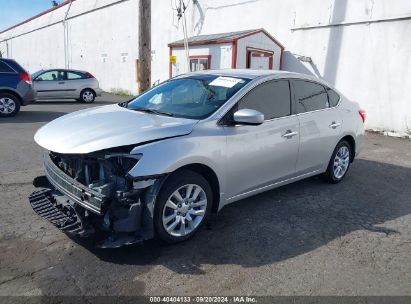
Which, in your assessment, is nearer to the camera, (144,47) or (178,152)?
(178,152)

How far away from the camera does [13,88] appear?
33.9 feet

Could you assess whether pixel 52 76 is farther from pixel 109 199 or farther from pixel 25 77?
pixel 109 199

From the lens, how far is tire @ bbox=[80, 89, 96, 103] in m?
15.2

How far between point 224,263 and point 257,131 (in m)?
1.45

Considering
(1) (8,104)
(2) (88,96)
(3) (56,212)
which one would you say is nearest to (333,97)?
(3) (56,212)

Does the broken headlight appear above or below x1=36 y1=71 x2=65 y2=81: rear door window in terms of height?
below

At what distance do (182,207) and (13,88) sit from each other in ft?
29.0

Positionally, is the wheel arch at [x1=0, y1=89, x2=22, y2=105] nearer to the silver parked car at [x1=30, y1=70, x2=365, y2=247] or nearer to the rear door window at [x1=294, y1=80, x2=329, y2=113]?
the silver parked car at [x1=30, y1=70, x2=365, y2=247]

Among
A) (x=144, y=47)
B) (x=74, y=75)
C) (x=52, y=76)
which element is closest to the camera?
(x=144, y=47)

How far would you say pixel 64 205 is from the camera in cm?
336

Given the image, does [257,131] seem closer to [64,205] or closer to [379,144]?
[64,205]

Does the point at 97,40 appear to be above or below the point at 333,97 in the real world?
above

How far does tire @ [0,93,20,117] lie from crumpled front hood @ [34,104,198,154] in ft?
25.5

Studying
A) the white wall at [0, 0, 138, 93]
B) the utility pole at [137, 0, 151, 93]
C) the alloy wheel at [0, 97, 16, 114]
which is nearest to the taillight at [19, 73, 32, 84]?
the alloy wheel at [0, 97, 16, 114]
